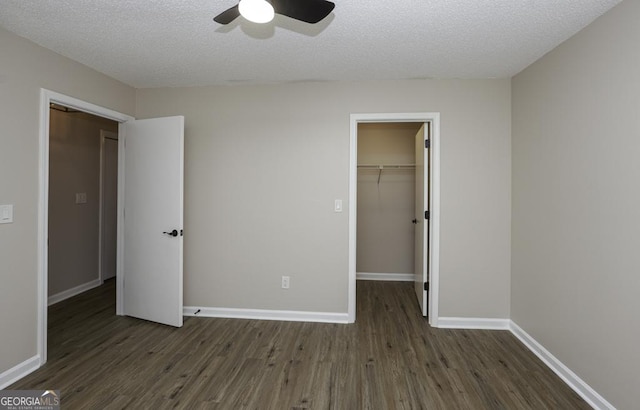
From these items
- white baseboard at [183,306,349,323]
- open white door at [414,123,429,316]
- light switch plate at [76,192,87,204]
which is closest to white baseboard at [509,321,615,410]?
open white door at [414,123,429,316]

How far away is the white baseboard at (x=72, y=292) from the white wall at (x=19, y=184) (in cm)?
155

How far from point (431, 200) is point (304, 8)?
6.86ft

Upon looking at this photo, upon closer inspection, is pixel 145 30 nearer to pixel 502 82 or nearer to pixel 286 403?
pixel 286 403

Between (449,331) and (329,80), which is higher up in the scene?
(329,80)

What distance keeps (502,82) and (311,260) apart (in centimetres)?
251

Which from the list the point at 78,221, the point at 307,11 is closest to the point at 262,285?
the point at 307,11

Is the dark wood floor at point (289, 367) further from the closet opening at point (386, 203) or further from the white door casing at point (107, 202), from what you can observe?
the closet opening at point (386, 203)

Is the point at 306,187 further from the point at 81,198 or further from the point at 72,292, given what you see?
the point at 72,292

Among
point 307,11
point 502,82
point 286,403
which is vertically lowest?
point 286,403

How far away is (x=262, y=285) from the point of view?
9.95 feet

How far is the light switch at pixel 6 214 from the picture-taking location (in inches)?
76.9

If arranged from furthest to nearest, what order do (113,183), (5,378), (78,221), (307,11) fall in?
(113,183) < (78,221) < (5,378) < (307,11)

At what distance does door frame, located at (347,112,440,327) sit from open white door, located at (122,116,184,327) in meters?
1.64

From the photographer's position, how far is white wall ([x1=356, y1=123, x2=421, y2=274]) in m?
4.33
